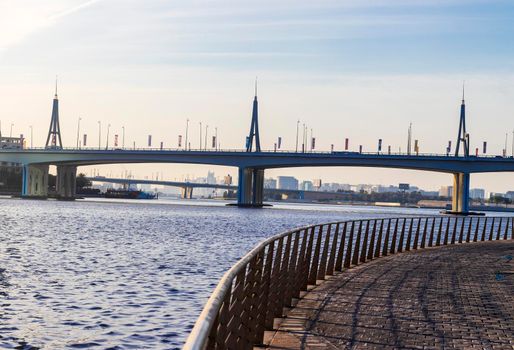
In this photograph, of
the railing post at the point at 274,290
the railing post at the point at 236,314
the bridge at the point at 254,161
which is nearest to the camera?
the railing post at the point at 236,314

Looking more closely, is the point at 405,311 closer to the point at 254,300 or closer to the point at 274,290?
the point at 274,290

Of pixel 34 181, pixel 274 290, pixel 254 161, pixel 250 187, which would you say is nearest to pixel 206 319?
pixel 274 290

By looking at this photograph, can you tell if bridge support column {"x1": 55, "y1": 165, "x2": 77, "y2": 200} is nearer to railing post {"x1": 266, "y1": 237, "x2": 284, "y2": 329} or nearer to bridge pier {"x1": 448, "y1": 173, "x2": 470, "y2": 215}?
bridge pier {"x1": 448, "y1": 173, "x2": 470, "y2": 215}

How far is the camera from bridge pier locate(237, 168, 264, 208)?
460 feet

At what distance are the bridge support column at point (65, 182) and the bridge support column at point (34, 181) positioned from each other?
264 cm

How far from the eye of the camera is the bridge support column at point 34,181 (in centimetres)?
15338

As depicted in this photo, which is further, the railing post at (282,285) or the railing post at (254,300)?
the railing post at (282,285)

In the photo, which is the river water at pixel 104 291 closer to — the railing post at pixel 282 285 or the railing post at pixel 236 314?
the railing post at pixel 282 285

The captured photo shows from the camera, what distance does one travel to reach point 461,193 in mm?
132125

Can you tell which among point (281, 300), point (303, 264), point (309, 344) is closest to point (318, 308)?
point (281, 300)

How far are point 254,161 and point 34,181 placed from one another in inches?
1820

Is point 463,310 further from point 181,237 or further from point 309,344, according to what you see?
point 181,237

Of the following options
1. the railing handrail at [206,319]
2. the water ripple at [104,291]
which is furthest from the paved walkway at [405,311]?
→ the railing handrail at [206,319]

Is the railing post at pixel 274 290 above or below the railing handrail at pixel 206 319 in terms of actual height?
below
